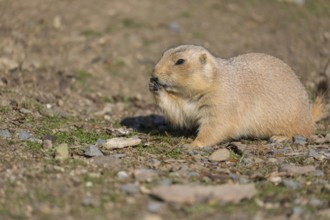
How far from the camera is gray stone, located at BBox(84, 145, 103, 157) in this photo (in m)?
6.54

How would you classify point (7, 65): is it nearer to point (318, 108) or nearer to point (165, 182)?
point (318, 108)

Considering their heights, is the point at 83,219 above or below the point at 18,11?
below

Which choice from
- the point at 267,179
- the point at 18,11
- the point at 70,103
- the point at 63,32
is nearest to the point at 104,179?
the point at 267,179

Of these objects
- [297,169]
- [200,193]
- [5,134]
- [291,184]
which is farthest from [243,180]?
[5,134]

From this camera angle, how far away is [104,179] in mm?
5613

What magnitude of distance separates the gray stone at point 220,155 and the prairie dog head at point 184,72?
3.14ft

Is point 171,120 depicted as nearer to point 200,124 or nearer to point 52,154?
point 200,124

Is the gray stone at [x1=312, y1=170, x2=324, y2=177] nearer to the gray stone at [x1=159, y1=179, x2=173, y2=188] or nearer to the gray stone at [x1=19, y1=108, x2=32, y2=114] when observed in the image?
the gray stone at [x1=159, y1=179, x2=173, y2=188]

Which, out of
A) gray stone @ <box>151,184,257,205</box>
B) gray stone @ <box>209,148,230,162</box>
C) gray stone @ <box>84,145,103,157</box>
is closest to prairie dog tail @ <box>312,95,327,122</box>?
gray stone @ <box>209,148,230,162</box>

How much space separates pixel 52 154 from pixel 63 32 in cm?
622

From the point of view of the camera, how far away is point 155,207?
4.88 metres

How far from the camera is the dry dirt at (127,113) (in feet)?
16.6

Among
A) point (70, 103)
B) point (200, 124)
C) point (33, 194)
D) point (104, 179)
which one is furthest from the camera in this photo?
point (70, 103)

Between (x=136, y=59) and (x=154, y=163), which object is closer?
(x=154, y=163)
